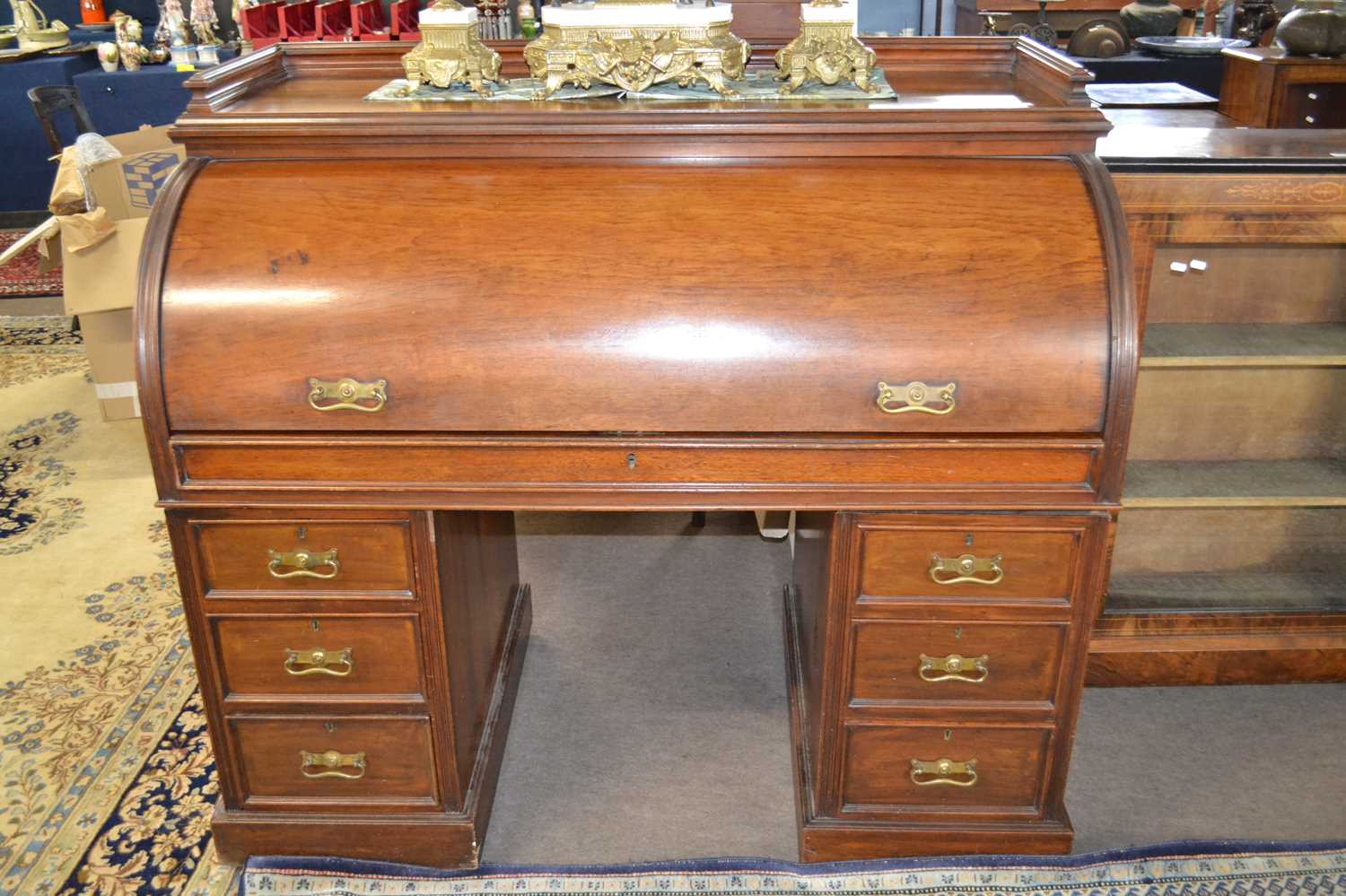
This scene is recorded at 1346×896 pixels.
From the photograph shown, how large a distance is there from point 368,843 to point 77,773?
0.72 m

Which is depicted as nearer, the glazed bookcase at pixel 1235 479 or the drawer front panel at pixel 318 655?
the drawer front panel at pixel 318 655

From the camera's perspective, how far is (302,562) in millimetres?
1828

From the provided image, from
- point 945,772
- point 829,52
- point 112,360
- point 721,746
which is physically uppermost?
point 829,52

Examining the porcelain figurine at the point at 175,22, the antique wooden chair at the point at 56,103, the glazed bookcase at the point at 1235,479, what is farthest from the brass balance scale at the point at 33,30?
the glazed bookcase at the point at 1235,479

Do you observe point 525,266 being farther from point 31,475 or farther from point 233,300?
point 31,475

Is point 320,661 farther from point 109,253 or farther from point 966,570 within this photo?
point 109,253

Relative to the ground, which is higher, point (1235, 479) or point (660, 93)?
point (660, 93)

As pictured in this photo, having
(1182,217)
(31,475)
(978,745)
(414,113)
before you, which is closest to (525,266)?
(414,113)

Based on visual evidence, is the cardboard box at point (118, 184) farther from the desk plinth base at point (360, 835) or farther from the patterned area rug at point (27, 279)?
the desk plinth base at point (360, 835)

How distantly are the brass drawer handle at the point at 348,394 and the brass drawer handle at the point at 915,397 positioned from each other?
73 centimetres

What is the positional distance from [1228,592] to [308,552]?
197cm

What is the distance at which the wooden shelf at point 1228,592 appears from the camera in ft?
8.17

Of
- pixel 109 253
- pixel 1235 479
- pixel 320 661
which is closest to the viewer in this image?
pixel 320 661

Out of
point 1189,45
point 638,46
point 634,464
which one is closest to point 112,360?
point 638,46
